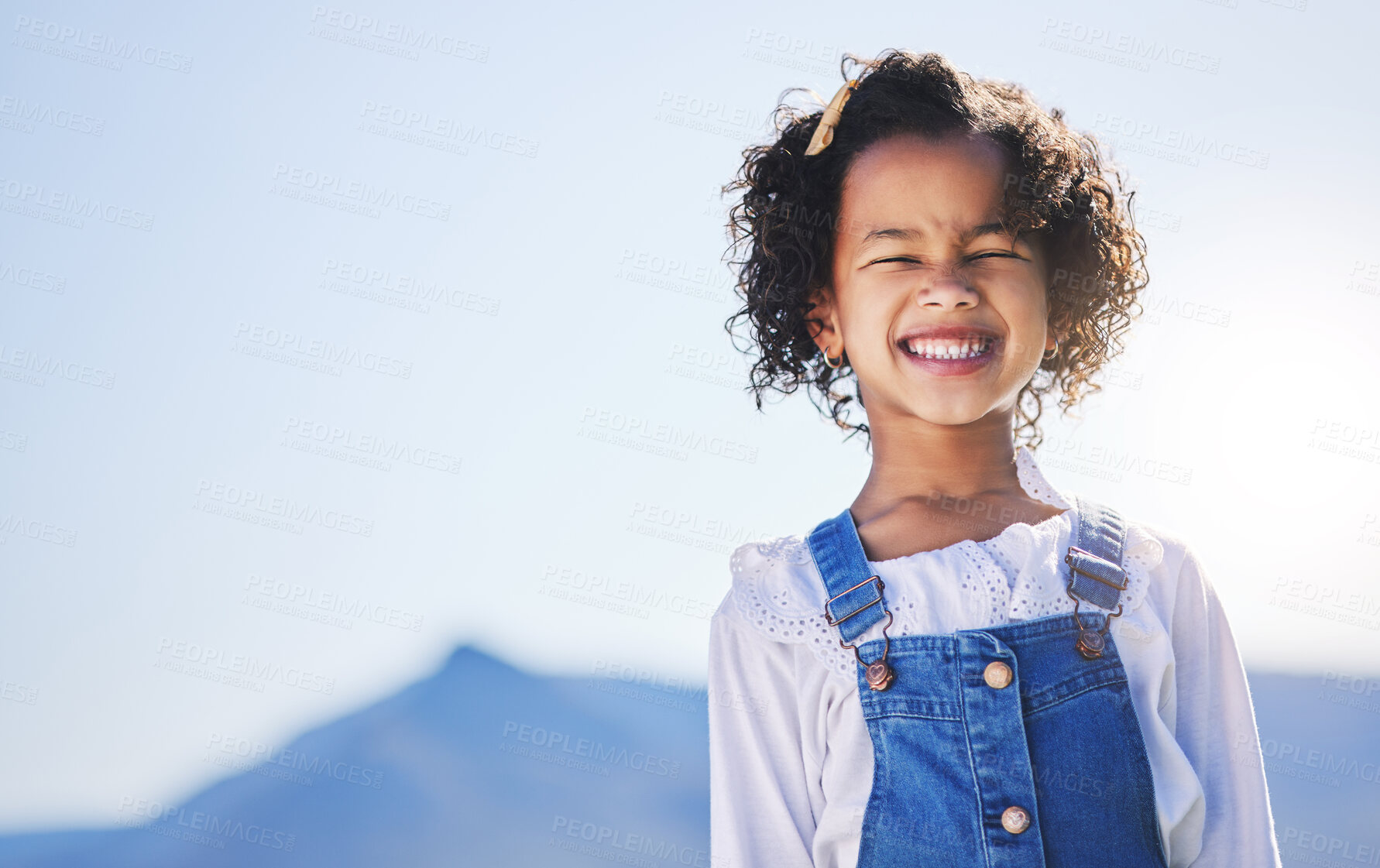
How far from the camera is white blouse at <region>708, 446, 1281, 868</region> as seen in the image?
38.8 inches

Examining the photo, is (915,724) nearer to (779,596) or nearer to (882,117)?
(779,596)

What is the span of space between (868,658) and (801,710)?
87 mm

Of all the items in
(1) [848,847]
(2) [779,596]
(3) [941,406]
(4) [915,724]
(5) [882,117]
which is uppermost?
(5) [882,117]

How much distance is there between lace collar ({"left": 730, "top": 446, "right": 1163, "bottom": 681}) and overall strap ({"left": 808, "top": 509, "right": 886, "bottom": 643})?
0.04 ft

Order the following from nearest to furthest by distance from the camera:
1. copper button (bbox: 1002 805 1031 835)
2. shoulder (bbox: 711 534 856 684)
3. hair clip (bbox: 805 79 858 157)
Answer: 1. copper button (bbox: 1002 805 1031 835)
2. shoulder (bbox: 711 534 856 684)
3. hair clip (bbox: 805 79 858 157)

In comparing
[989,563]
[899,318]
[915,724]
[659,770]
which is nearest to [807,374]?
[899,318]

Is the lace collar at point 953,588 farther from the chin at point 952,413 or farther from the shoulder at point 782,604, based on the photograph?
the chin at point 952,413

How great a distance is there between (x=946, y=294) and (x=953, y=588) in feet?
0.92

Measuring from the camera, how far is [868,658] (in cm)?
99

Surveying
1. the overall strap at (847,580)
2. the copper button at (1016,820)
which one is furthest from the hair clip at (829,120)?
the copper button at (1016,820)

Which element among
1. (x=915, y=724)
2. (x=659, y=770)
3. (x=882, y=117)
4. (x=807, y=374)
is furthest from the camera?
(x=659, y=770)

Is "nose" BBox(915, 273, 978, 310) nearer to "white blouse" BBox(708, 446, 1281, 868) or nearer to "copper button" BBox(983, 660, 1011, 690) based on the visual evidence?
"white blouse" BBox(708, 446, 1281, 868)

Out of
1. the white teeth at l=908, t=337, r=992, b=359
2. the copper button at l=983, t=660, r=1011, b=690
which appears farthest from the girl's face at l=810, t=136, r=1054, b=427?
the copper button at l=983, t=660, r=1011, b=690

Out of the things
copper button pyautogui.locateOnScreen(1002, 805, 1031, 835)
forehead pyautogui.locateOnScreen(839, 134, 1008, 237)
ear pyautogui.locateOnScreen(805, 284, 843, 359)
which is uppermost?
forehead pyautogui.locateOnScreen(839, 134, 1008, 237)
